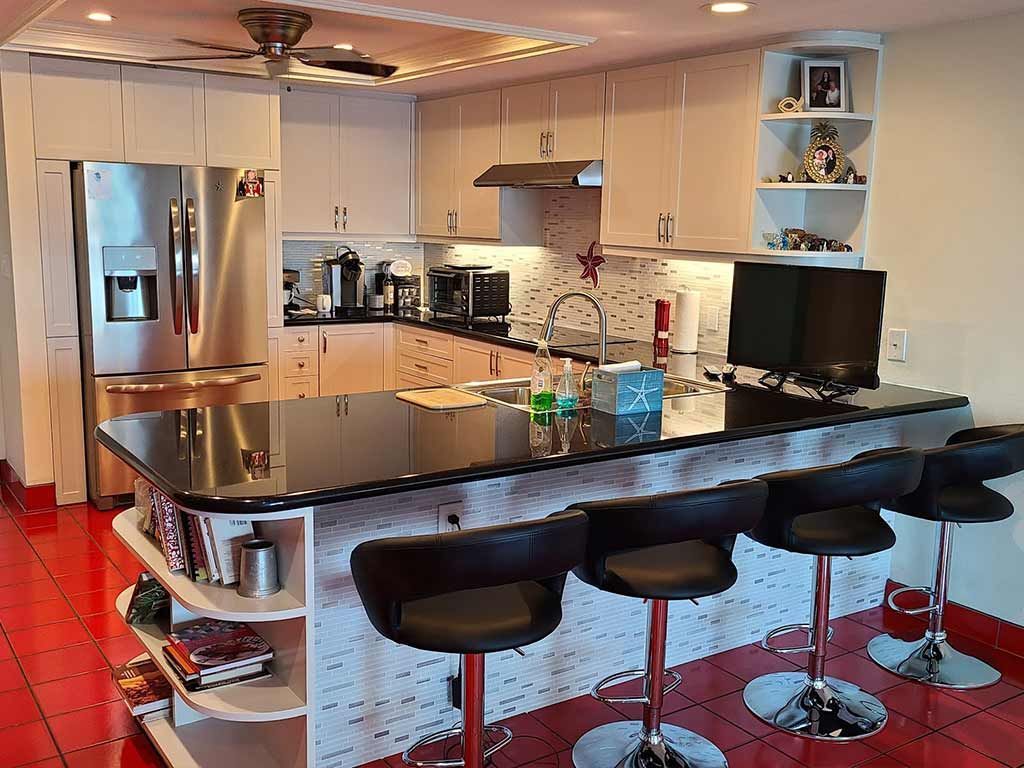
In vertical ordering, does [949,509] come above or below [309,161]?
below

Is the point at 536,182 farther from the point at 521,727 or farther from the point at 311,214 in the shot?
the point at 521,727

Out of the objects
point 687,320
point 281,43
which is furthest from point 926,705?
point 281,43

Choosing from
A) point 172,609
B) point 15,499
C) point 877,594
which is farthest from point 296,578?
point 15,499

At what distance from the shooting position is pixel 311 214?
5.98m

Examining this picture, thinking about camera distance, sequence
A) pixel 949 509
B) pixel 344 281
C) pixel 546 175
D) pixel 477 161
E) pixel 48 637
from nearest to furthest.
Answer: pixel 949 509, pixel 48 637, pixel 546 175, pixel 477 161, pixel 344 281

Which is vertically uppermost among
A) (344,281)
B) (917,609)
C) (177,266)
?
(177,266)

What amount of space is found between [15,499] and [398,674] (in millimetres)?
3411

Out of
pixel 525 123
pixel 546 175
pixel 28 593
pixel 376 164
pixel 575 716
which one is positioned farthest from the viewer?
pixel 376 164

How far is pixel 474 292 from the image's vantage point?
18.7 ft

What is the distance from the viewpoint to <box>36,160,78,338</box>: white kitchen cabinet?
4883 mm

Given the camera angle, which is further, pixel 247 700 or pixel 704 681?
pixel 704 681

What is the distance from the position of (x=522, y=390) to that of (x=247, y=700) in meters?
1.60

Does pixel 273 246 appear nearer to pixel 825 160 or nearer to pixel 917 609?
pixel 825 160

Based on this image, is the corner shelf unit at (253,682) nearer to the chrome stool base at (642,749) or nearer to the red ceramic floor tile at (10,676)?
the red ceramic floor tile at (10,676)
